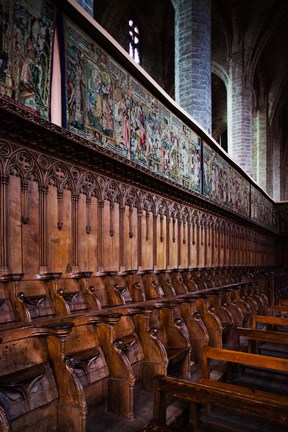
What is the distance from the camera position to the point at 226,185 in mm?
10875

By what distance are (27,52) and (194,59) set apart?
7.40 metres

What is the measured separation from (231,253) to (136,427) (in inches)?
346

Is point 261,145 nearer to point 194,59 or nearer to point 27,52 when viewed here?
point 194,59

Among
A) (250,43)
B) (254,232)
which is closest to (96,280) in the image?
(254,232)

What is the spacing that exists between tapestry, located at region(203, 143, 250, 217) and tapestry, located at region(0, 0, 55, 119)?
5.69 metres

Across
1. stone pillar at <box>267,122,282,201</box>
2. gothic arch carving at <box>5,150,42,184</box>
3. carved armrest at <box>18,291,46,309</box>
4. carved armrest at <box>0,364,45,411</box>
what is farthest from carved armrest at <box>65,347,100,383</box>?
stone pillar at <box>267,122,282,201</box>

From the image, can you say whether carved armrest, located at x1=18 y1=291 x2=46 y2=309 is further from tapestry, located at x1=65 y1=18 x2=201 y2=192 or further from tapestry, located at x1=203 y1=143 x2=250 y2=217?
tapestry, located at x1=203 y1=143 x2=250 y2=217

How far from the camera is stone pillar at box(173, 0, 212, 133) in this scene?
1005cm

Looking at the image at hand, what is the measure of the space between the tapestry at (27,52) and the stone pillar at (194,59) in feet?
21.3

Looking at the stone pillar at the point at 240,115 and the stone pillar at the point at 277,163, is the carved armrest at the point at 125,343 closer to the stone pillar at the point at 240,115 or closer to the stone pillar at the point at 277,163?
the stone pillar at the point at 240,115

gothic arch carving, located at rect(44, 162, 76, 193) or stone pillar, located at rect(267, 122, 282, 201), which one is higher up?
stone pillar, located at rect(267, 122, 282, 201)

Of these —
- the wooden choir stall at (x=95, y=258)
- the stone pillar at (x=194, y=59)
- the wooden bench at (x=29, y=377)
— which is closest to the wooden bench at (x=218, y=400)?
the wooden choir stall at (x=95, y=258)

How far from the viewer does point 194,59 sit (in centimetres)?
1009

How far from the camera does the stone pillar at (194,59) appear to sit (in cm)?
1005
